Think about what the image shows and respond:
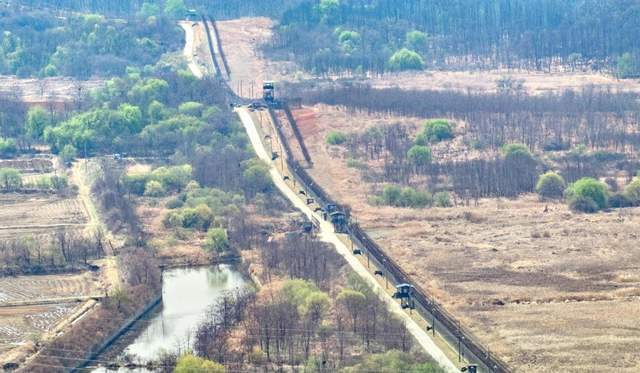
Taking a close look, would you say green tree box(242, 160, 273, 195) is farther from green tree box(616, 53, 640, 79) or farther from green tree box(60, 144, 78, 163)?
green tree box(616, 53, 640, 79)

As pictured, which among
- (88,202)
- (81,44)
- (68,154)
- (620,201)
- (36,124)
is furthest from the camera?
(81,44)

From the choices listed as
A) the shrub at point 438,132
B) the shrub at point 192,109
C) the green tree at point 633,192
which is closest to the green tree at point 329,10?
the shrub at point 192,109

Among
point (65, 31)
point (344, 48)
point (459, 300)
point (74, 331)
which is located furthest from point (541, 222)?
point (65, 31)

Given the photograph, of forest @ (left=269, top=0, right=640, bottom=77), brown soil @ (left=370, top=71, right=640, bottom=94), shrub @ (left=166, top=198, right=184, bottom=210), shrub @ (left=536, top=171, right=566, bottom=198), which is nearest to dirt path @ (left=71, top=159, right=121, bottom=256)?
shrub @ (left=166, top=198, right=184, bottom=210)

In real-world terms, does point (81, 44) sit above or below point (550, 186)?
above

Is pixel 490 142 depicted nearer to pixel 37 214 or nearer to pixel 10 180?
pixel 37 214

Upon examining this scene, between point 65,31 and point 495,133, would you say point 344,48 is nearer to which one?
point 65,31

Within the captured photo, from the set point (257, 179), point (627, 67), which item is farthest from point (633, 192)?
point (627, 67)

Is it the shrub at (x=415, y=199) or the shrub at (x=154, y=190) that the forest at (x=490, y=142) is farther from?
the shrub at (x=154, y=190)
